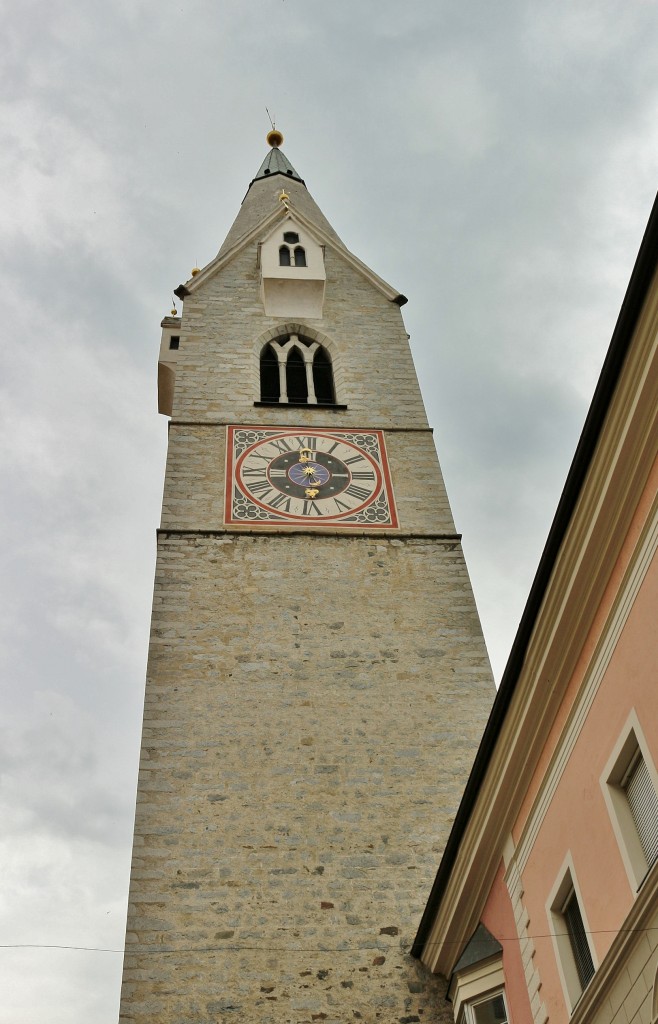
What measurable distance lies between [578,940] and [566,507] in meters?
3.01

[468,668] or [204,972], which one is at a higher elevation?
[468,668]

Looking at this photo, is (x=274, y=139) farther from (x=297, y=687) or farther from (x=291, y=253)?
(x=297, y=687)

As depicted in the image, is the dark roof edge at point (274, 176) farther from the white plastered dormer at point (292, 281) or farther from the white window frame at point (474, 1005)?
the white window frame at point (474, 1005)

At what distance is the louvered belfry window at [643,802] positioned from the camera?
22.7 feet

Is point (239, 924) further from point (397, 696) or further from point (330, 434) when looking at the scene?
point (330, 434)

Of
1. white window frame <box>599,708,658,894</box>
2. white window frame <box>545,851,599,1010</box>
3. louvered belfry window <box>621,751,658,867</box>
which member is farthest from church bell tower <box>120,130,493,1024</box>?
louvered belfry window <box>621,751,658,867</box>

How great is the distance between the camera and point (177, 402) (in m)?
18.9

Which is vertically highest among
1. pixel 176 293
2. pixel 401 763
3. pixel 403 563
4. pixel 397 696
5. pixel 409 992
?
pixel 176 293

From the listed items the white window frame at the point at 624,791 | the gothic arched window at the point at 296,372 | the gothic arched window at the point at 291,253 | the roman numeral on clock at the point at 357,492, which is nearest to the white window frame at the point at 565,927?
the white window frame at the point at 624,791

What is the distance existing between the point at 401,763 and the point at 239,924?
109 inches

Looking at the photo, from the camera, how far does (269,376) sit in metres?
20.4

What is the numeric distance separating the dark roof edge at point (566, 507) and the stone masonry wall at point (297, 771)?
1434mm

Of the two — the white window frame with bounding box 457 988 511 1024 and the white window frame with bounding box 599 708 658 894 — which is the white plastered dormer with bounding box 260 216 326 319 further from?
the white window frame with bounding box 599 708 658 894

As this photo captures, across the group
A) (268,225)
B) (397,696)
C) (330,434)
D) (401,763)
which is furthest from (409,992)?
(268,225)
